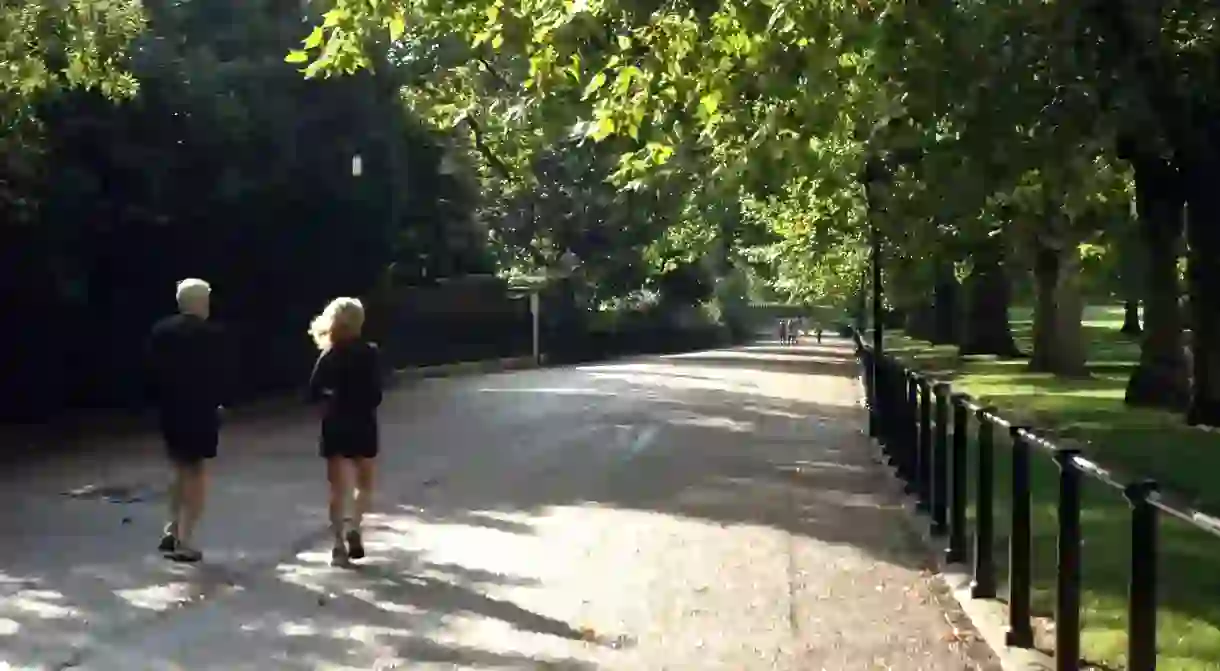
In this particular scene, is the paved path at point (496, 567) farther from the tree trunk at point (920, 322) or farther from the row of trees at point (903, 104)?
the tree trunk at point (920, 322)

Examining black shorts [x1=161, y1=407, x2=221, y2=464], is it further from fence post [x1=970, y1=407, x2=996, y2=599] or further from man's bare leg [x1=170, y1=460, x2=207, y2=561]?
fence post [x1=970, y1=407, x2=996, y2=599]

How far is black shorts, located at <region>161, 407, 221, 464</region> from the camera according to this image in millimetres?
10062

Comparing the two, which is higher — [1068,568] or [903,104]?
[903,104]

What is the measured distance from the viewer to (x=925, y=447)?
1232 centimetres

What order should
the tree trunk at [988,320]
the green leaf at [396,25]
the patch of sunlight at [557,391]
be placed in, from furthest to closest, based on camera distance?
1. the tree trunk at [988,320]
2. the patch of sunlight at [557,391]
3. the green leaf at [396,25]

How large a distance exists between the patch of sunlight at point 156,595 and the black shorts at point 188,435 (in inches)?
38.1

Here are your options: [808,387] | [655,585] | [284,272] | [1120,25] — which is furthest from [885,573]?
[808,387]

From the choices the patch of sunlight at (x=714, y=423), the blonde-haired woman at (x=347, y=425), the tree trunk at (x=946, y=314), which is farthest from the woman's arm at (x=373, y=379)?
the tree trunk at (x=946, y=314)

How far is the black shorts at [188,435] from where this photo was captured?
33.0 ft

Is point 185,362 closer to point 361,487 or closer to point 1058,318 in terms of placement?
point 361,487

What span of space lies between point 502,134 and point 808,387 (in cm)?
1166

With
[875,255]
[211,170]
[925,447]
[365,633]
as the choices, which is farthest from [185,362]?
[875,255]

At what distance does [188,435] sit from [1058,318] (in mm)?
27297

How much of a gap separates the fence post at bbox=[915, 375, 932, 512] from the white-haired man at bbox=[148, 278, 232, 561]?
16.7ft
